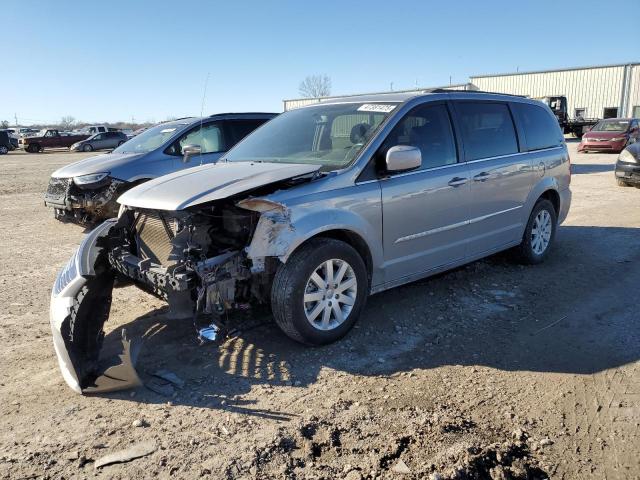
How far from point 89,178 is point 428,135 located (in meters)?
5.40

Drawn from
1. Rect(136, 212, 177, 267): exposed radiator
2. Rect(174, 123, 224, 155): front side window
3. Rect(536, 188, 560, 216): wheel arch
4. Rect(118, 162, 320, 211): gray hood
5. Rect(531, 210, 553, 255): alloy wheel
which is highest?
Rect(174, 123, 224, 155): front side window

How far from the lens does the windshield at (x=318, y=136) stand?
4.37 metres

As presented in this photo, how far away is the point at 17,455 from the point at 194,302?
4.41 ft

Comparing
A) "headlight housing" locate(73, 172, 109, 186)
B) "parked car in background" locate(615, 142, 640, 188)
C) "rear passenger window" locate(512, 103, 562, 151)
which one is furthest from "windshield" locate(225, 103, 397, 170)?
"parked car in background" locate(615, 142, 640, 188)

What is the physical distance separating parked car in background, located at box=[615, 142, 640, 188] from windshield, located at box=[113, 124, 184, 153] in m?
10.1

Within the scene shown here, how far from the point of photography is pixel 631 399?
326 centimetres

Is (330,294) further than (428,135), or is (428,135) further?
(428,135)

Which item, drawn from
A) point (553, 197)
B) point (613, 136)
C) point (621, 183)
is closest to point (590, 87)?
point (613, 136)

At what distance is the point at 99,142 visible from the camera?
37.1 m

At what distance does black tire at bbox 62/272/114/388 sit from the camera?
3443 mm

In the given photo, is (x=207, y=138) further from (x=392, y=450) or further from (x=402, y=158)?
(x=392, y=450)

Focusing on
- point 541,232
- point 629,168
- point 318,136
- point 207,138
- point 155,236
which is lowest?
point 629,168

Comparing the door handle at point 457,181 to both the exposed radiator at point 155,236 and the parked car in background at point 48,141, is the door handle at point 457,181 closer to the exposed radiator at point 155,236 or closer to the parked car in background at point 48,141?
the exposed radiator at point 155,236

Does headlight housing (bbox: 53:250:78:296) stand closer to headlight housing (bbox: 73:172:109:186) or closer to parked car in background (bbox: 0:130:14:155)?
headlight housing (bbox: 73:172:109:186)
